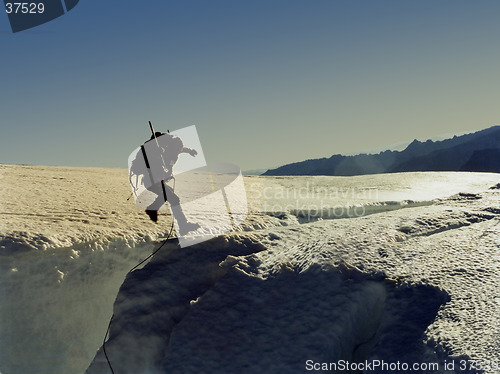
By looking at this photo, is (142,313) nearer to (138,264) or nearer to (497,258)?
(138,264)

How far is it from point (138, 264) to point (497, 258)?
275 cm

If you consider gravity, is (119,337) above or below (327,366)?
above

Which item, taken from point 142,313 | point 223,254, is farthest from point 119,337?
point 223,254

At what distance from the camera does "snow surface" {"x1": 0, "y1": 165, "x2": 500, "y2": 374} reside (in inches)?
99.2

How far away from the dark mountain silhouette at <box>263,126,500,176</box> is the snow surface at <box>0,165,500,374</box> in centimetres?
3753

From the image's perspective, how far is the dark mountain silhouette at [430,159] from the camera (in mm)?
38281

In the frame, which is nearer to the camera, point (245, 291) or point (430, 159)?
point (245, 291)

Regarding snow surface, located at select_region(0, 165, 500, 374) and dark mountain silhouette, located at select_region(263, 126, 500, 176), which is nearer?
snow surface, located at select_region(0, 165, 500, 374)

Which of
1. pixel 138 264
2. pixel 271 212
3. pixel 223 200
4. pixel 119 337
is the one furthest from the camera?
pixel 223 200

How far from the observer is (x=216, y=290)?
3066mm

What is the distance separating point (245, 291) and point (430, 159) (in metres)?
43.8

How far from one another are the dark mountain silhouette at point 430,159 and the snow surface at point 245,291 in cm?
3753

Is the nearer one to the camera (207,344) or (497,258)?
(207,344)

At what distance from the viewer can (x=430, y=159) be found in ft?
140
